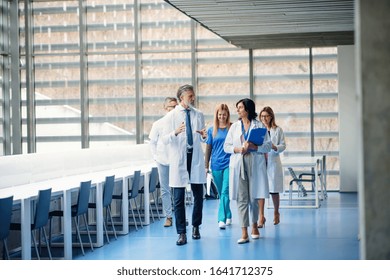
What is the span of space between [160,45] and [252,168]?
7.11 meters

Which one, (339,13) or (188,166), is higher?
(339,13)

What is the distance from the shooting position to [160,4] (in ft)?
47.4

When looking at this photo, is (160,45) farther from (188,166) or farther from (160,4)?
(188,166)

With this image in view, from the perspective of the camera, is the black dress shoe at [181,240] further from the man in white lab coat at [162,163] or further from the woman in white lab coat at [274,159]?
the woman in white lab coat at [274,159]

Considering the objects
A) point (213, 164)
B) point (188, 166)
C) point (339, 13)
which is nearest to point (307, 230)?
point (213, 164)

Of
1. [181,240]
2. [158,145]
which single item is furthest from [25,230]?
[158,145]

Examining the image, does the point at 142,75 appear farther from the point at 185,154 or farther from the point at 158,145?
the point at 185,154

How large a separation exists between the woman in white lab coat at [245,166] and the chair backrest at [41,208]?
6.34 ft

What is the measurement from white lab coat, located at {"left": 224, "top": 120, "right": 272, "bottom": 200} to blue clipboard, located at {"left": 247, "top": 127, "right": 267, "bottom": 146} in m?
0.09

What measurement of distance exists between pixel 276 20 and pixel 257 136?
2.99 metres

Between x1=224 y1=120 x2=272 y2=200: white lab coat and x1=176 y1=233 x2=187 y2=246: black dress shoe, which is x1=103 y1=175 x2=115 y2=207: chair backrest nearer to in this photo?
x1=176 y1=233 x2=187 y2=246: black dress shoe

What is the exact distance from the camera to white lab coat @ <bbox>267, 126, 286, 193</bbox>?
957 centimetres

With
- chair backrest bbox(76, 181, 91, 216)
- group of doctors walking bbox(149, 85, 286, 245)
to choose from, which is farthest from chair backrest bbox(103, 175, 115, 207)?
group of doctors walking bbox(149, 85, 286, 245)

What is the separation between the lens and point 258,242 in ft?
26.1
